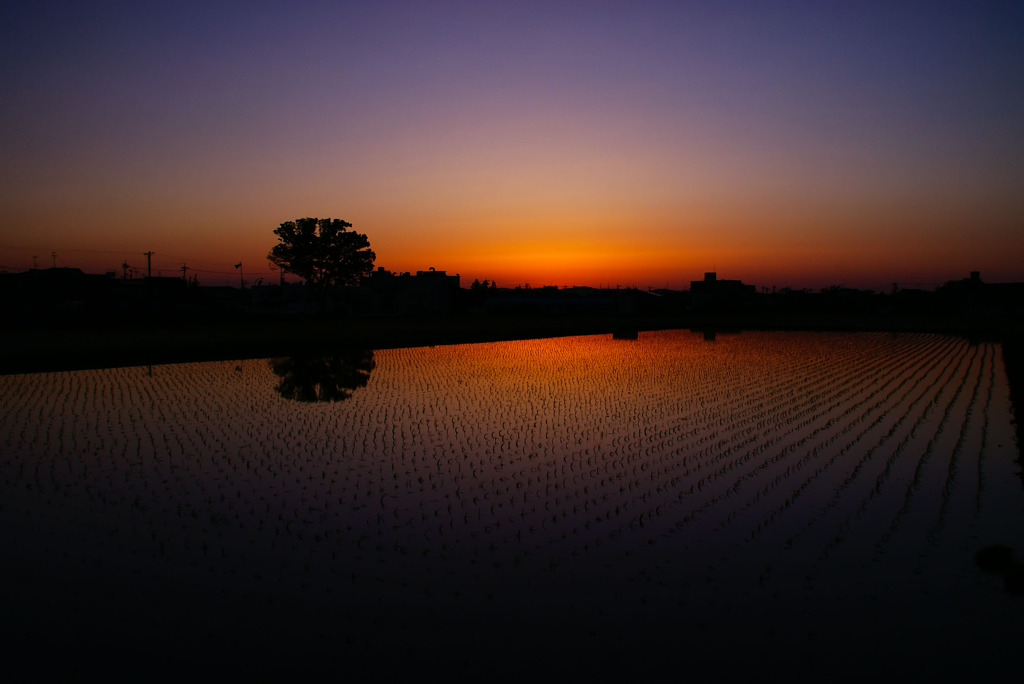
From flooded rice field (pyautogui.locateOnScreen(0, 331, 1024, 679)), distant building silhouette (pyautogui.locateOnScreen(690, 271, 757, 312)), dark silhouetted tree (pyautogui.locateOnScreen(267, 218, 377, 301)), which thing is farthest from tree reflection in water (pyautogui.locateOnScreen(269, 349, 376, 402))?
distant building silhouette (pyautogui.locateOnScreen(690, 271, 757, 312))

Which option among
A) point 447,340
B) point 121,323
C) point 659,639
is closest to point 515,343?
point 447,340

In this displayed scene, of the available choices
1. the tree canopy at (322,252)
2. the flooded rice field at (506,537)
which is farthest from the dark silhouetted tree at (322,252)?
the flooded rice field at (506,537)

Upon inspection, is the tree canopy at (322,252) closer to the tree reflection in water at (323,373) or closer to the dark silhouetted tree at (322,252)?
the dark silhouetted tree at (322,252)

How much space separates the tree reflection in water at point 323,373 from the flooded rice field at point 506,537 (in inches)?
83.3

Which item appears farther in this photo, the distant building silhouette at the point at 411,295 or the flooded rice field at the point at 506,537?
the distant building silhouette at the point at 411,295

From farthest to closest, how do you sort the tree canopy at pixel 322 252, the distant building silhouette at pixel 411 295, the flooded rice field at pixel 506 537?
the distant building silhouette at pixel 411 295, the tree canopy at pixel 322 252, the flooded rice field at pixel 506 537

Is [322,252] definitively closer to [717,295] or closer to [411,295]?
[411,295]

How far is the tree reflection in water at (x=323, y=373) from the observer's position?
1677cm

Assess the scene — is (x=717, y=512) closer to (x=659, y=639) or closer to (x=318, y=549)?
(x=659, y=639)

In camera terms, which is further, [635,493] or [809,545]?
[635,493]

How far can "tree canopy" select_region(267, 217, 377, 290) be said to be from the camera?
57438 millimetres

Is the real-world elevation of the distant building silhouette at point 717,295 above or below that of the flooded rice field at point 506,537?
above

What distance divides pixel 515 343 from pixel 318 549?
30.7 metres

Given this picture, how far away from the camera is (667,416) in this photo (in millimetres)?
13570
